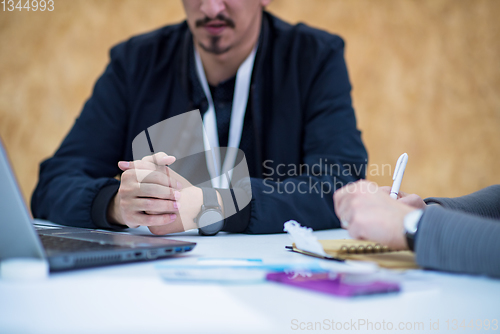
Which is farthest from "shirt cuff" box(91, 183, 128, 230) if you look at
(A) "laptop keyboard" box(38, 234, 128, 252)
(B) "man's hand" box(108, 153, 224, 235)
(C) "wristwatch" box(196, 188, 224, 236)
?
(A) "laptop keyboard" box(38, 234, 128, 252)

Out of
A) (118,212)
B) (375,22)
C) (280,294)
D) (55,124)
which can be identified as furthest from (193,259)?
(375,22)

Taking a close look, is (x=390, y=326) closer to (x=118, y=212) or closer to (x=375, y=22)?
(x=118, y=212)

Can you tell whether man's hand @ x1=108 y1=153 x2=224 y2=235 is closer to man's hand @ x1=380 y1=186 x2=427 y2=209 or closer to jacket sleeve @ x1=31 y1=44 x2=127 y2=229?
jacket sleeve @ x1=31 y1=44 x2=127 y2=229

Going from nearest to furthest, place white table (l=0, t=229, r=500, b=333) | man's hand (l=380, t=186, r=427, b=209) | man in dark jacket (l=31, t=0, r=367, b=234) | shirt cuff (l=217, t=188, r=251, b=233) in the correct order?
white table (l=0, t=229, r=500, b=333), man's hand (l=380, t=186, r=427, b=209), shirt cuff (l=217, t=188, r=251, b=233), man in dark jacket (l=31, t=0, r=367, b=234)

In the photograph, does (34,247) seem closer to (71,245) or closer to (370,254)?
(71,245)

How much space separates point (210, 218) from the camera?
722 mm

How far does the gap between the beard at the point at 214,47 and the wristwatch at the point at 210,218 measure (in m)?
0.57

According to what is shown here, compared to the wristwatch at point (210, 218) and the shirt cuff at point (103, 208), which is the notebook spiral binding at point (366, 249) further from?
the shirt cuff at point (103, 208)

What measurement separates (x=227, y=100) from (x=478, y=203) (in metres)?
0.75

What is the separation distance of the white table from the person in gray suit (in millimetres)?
39

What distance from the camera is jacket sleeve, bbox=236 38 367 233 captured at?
0.79 metres

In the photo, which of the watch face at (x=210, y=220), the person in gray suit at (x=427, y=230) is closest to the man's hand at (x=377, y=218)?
the person in gray suit at (x=427, y=230)

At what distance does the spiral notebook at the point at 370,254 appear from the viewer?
419mm

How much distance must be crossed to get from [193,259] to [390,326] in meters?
0.23
